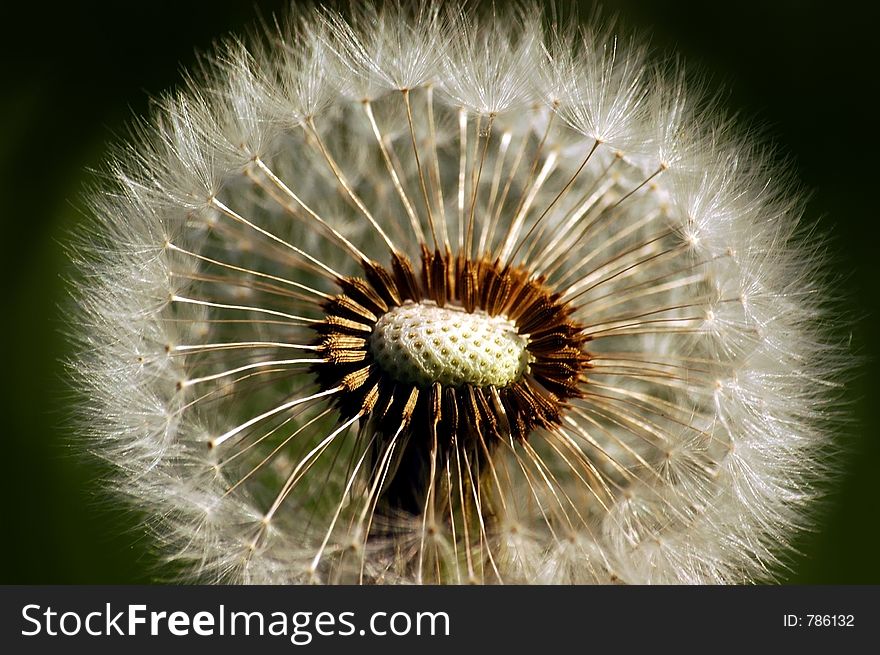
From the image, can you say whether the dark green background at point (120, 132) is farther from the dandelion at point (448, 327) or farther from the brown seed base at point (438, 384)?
the brown seed base at point (438, 384)

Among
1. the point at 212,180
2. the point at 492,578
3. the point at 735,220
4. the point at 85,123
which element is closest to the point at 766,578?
the point at 492,578

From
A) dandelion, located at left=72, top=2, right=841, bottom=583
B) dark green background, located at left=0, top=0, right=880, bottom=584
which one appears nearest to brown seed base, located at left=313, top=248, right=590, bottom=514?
dandelion, located at left=72, top=2, right=841, bottom=583

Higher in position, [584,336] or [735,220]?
[735,220]

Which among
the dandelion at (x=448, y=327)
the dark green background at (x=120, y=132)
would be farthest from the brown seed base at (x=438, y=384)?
the dark green background at (x=120, y=132)

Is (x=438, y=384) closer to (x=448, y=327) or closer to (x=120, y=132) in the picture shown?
(x=448, y=327)

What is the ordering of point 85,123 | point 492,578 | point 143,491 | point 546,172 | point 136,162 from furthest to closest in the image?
1. point 85,123
2. point 546,172
3. point 136,162
4. point 143,491
5. point 492,578

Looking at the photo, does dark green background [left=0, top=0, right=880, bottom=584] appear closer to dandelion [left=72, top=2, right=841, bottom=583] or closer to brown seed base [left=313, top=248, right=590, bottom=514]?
dandelion [left=72, top=2, right=841, bottom=583]

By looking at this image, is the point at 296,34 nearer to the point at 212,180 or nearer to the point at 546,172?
the point at 212,180
